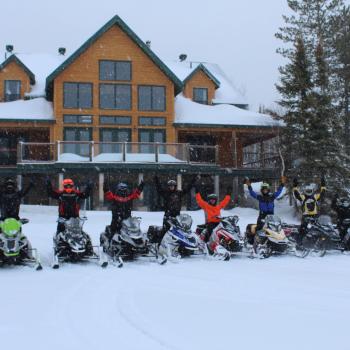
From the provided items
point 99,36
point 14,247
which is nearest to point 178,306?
point 14,247

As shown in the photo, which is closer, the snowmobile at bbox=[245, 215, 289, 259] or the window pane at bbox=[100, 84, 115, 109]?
the snowmobile at bbox=[245, 215, 289, 259]

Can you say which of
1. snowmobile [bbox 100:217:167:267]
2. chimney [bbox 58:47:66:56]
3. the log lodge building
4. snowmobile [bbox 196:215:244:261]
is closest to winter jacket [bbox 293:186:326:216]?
snowmobile [bbox 196:215:244:261]

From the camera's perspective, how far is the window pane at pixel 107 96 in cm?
2628

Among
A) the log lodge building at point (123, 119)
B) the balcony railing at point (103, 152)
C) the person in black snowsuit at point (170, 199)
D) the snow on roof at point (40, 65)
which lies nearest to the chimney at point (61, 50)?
the snow on roof at point (40, 65)

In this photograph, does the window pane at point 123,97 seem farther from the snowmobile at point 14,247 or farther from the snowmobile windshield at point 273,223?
the snowmobile at point 14,247

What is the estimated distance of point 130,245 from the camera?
1002 centimetres

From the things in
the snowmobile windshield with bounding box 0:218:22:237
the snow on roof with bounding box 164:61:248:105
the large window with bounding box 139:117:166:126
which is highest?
the snow on roof with bounding box 164:61:248:105

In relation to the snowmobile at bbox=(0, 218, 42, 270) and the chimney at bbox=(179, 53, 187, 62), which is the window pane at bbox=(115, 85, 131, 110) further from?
the snowmobile at bbox=(0, 218, 42, 270)

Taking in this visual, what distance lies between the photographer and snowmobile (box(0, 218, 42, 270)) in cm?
905

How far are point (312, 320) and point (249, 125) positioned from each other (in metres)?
21.2

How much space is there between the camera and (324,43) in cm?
2994

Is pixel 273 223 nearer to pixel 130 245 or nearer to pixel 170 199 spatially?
pixel 170 199

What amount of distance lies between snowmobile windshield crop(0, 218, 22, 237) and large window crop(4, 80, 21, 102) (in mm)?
19933

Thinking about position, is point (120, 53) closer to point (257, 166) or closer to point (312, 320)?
point (257, 166)
